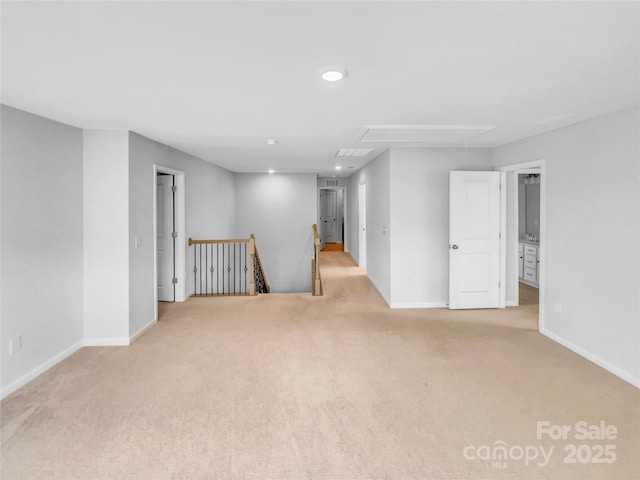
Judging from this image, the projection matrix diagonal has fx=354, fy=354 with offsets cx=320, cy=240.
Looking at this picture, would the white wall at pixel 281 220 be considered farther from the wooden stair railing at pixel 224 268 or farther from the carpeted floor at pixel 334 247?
the carpeted floor at pixel 334 247

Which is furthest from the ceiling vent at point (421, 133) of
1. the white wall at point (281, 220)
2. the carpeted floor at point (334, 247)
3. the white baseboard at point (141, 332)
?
the carpeted floor at point (334, 247)

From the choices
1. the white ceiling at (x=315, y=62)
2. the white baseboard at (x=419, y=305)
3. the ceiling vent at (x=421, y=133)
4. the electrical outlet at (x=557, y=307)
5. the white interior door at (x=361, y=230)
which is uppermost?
the ceiling vent at (x=421, y=133)

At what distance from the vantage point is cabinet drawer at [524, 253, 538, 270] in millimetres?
6596

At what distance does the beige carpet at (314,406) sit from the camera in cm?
207

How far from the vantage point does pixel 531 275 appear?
22.2ft

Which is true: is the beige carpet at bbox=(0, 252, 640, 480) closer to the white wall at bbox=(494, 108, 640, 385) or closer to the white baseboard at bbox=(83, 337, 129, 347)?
the white baseboard at bbox=(83, 337, 129, 347)

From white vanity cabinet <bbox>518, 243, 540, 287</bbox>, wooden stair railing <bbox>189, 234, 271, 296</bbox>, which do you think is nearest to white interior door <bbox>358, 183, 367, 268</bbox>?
wooden stair railing <bbox>189, 234, 271, 296</bbox>

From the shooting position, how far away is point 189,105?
116 inches

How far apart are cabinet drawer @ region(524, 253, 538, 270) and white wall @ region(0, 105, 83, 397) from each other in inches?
281

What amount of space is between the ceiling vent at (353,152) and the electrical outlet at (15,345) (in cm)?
423

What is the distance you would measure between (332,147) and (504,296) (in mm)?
3338

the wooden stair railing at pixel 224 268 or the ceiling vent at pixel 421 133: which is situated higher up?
the ceiling vent at pixel 421 133

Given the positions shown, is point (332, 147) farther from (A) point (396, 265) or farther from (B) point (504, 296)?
(B) point (504, 296)

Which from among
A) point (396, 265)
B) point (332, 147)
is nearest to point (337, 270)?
point (396, 265)
